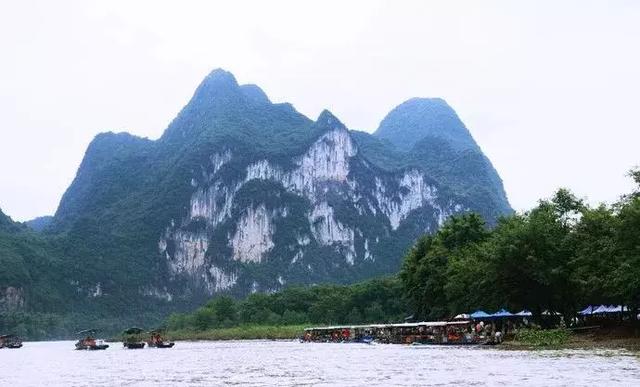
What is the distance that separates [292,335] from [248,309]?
94.9ft

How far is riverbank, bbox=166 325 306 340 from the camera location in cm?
9994

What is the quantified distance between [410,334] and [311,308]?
51.8 metres

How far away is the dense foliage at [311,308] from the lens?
107250mm

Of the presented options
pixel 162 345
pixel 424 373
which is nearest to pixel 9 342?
pixel 162 345

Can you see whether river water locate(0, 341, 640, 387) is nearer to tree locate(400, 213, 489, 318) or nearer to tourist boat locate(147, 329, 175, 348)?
tree locate(400, 213, 489, 318)

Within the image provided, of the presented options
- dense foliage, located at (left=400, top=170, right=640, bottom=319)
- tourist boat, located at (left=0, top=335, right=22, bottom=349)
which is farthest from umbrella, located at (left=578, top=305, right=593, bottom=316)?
tourist boat, located at (left=0, top=335, right=22, bottom=349)

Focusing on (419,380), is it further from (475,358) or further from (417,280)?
(417,280)

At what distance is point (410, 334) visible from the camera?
6800 cm

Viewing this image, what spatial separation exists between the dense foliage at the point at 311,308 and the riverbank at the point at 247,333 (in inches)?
139

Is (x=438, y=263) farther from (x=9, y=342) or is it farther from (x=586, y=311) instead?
(x=9, y=342)

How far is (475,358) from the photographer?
3822 cm

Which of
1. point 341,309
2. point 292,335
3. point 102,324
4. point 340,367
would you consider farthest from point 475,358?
point 102,324

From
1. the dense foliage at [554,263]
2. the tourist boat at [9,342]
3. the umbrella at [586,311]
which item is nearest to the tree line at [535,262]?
the dense foliage at [554,263]

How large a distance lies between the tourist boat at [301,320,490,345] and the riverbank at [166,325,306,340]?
17040 mm
